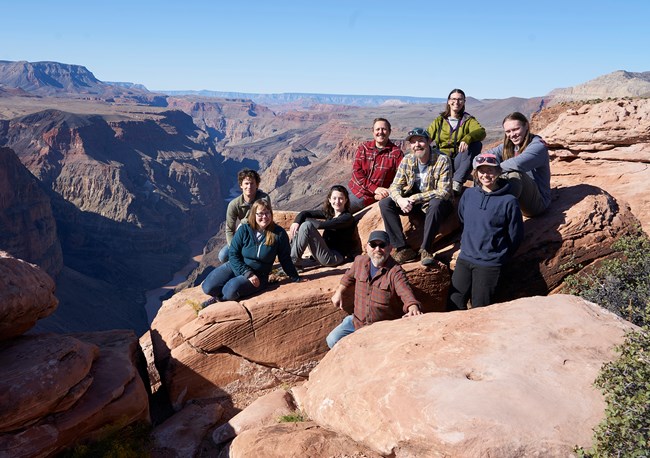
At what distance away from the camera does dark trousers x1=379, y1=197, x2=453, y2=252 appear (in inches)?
273

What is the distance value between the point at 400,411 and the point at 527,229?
4.64 meters

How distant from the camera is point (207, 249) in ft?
300

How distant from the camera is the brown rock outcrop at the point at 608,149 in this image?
846 centimetres

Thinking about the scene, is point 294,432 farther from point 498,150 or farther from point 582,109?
point 582,109

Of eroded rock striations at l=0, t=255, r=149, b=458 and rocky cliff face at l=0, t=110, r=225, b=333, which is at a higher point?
eroded rock striations at l=0, t=255, r=149, b=458

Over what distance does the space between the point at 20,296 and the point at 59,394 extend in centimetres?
144

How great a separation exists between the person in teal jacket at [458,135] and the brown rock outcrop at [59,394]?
247 inches

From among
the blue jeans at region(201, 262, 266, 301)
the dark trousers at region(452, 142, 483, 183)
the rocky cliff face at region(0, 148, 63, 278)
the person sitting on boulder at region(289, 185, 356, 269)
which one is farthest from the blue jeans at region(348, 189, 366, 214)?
the rocky cliff face at region(0, 148, 63, 278)

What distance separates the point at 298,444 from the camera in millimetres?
4586

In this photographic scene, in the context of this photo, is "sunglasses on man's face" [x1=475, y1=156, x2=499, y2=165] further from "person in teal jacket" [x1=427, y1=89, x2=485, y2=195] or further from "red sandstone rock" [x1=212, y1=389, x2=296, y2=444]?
→ "red sandstone rock" [x1=212, y1=389, x2=296, y2=444]

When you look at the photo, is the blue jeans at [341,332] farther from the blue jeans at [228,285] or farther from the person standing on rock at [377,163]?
the person standing on rock at [377,163]

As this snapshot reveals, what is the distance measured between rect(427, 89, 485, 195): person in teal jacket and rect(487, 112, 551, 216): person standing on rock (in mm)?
705

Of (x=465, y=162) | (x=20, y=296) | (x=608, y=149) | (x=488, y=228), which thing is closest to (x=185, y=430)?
(x=20, y=296)

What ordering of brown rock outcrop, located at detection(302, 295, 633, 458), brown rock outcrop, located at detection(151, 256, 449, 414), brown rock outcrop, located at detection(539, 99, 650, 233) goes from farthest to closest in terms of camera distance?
brown rock outcrop, located at detection(539, 99, 650, 233) → brown rock outcrop, located at detection(151, 256, 449, 414) → brown rock outcrop, located at detection(302, 295, 633, 458)
